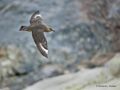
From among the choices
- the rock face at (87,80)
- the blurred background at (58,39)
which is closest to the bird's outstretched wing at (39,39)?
the rock face at (87,80)

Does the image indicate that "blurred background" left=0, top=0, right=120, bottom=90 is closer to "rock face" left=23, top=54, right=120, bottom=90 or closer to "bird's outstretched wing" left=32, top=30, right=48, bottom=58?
"rock face" left=23, top=54, right=120, bottom=90

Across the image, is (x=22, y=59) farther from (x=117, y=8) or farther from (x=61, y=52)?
(x=117, y=8)

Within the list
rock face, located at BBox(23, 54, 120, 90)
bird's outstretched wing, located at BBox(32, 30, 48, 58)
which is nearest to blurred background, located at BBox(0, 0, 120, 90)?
rock face, located at BBox(23, 54, 120, 90)

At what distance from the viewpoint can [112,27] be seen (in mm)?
6750

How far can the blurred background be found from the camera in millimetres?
5703

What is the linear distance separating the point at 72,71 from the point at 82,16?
139 centimetres

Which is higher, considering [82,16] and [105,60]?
[82,16]

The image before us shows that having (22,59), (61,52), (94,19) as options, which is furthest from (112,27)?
(22,59)

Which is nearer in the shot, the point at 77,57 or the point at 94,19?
the point at 77,57

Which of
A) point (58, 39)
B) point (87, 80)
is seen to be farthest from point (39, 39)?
point (58, 39)

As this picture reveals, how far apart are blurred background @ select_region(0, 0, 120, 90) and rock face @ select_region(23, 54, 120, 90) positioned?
30 cm

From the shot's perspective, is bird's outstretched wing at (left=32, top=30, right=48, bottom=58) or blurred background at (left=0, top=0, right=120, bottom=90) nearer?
bird's outstretched wing at (left=32, top=30, right=48, bottom=58)

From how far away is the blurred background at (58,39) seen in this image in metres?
5.70

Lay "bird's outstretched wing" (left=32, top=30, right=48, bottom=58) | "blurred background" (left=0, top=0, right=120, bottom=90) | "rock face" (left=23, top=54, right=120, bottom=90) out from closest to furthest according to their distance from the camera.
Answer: "bird's outstretched wing" (left=32, top=30, right=48, bottom=58) → "rock face" (left=23, top=54, right=120, bottom=90) → "blurred background" (left=0, top=0, right=120, bottom=90)
